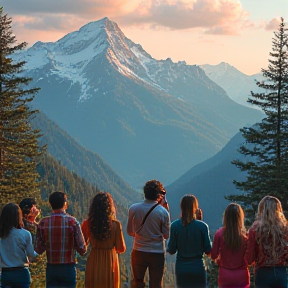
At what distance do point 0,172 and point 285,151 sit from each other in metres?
17.3

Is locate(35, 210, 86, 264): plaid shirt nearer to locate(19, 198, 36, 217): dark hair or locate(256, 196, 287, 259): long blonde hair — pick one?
locate(19, 198, 36, 217): dark hair

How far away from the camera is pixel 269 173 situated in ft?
118

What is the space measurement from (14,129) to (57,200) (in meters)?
29.4

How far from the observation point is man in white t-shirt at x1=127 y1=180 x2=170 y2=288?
12234mm

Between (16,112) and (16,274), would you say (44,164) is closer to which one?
(16,112)

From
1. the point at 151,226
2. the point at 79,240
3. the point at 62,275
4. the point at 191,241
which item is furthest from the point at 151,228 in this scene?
the point at 62,275

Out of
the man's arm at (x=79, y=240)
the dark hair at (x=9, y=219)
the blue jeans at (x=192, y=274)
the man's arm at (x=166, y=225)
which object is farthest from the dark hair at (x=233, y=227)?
the dark hair at (x=9, y=219)

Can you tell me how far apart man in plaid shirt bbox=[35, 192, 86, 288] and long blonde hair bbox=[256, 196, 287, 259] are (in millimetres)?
3188

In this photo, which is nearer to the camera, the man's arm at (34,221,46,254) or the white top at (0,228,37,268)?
the white top at (0,228,37,268)

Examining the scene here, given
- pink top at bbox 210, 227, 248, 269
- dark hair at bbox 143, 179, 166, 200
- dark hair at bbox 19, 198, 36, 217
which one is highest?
dark hair at bbox 143, 179, 166, 200

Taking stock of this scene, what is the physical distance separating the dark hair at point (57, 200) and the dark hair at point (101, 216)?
52 centimetres

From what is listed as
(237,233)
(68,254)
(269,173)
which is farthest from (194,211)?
(269,173)

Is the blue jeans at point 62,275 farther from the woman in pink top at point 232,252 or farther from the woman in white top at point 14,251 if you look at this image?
the woman in pink top at point 232,252

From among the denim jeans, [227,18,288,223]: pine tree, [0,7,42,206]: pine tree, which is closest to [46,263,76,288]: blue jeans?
the denim jeans
